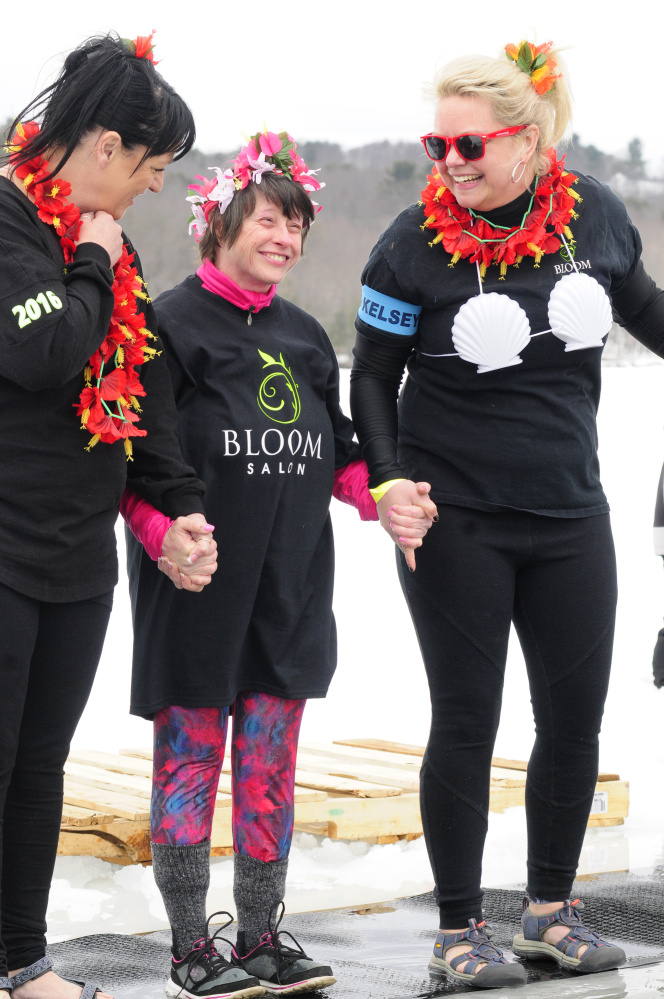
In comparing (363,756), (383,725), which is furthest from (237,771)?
(383,725)

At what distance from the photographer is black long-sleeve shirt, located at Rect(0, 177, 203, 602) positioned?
6.40ft

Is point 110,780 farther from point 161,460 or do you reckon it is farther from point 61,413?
point 61,413

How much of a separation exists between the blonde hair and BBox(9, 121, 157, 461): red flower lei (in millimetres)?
805

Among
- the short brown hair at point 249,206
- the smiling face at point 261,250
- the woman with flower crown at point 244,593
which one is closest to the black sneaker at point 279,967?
the woman with flower crown at point 244,593

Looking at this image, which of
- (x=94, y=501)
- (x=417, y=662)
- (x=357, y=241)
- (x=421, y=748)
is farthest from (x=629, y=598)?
(x=357, y=241)

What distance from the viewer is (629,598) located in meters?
7.80

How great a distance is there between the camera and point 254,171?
8.54 ft

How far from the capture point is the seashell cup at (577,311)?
2512mm

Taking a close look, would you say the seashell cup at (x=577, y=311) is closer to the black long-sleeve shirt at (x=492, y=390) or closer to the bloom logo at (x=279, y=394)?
the black long-sleeve shirt at (x=492, y=390)

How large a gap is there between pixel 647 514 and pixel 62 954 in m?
8.35

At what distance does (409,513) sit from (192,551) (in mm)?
486

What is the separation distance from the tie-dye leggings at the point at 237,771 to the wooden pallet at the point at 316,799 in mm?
859

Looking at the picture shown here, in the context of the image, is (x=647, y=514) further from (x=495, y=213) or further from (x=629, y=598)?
(x=495, y=213)

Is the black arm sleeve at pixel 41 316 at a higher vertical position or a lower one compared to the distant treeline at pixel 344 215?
lower
